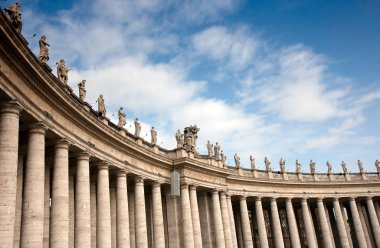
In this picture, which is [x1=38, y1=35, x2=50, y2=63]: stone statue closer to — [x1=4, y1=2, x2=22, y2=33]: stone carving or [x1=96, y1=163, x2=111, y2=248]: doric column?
[x1=4, y1=2, x2=22, y2=33]: stone carving

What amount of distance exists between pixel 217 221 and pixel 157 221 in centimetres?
1251

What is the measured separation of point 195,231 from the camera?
174 feet

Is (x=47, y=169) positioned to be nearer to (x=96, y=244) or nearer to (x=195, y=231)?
(x=96, y=244)

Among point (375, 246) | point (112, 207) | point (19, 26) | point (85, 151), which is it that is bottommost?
point (375, 246)

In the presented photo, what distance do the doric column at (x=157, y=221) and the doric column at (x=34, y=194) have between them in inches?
848

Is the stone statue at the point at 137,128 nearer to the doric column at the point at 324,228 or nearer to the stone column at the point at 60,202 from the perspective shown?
the stone column at the point at 60,202

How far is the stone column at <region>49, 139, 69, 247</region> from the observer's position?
99.7 feet

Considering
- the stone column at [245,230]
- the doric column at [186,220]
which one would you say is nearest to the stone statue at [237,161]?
the stone column at [245,230]

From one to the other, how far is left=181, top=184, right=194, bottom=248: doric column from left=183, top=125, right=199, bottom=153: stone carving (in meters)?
6.64

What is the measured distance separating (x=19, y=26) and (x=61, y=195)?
13.1 meters

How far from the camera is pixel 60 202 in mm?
31203

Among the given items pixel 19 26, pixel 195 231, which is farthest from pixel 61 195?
pixel 195 231

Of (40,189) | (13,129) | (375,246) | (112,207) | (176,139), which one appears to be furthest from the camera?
(375,246)

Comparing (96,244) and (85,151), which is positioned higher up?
(85,151)
